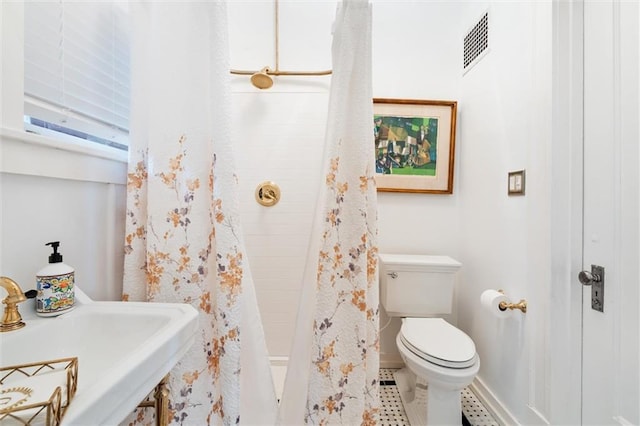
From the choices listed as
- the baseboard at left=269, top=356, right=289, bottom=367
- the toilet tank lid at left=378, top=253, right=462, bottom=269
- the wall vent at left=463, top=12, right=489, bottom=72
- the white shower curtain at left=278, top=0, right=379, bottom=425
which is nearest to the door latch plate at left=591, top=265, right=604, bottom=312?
the toilet tank lid at left=378, top=253, right=462, bottom=269

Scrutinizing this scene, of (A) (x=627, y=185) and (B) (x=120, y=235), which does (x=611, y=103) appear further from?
(B) (x=120, y=235)

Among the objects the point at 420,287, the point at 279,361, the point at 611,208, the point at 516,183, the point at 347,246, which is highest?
the point at 516,183

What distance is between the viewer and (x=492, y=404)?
133cm

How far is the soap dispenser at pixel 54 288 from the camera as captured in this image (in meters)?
0.65

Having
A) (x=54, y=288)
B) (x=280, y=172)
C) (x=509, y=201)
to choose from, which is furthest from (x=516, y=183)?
(x=54, y=288)

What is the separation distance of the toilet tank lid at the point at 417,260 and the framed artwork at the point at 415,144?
1.47ft

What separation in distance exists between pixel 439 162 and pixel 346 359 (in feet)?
4.55

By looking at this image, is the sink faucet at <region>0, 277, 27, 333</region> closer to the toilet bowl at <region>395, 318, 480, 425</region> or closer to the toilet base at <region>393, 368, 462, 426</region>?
the toilet bowl at <region>395, 318, 480, 425</region>

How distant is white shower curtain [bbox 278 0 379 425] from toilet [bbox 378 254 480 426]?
36 centimetres

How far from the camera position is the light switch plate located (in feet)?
3.89

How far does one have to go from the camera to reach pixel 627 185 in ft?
2.71

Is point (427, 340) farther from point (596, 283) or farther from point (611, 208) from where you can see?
point (611, 208)

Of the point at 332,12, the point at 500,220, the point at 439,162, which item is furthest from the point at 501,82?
the point at 332,12

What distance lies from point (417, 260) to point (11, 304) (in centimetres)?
163
